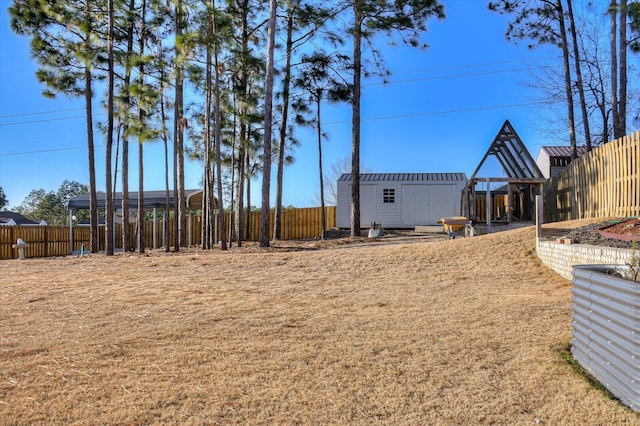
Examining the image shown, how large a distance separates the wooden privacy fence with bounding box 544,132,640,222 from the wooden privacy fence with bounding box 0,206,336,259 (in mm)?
13214

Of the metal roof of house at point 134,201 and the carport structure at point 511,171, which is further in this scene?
the metal roof of house at point 134,201

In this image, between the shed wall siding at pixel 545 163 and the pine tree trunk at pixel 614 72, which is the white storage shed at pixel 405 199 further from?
the pine tree trunk at pixel 614 72

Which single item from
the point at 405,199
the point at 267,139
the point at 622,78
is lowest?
the point at 405,199

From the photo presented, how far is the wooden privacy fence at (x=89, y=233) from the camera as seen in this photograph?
20953 mm

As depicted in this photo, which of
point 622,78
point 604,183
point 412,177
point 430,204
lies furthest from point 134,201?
point 622,78

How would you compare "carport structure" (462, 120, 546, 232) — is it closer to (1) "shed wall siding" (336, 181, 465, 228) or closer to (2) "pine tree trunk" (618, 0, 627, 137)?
(2) "pine tree trunk" (618, 0, 627, 137)

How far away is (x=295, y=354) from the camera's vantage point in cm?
382

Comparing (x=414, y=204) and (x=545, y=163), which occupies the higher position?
(x=545, y=163)

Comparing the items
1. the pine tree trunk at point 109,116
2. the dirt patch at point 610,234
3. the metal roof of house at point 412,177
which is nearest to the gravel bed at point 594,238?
the dirt patch at point 610,234

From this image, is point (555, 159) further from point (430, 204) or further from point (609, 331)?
point (609, 331)

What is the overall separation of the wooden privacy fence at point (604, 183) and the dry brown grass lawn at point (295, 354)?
3.67 metres

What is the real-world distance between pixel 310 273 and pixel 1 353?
504 cm

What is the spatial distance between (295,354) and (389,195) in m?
19.0

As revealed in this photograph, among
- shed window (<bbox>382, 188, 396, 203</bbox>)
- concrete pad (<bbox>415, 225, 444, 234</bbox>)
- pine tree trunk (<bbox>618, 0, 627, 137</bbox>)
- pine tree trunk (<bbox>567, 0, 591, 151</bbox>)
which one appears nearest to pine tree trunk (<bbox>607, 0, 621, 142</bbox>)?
pine tree trunk (<bbox>618, 0, 627, 137</bbox>)
